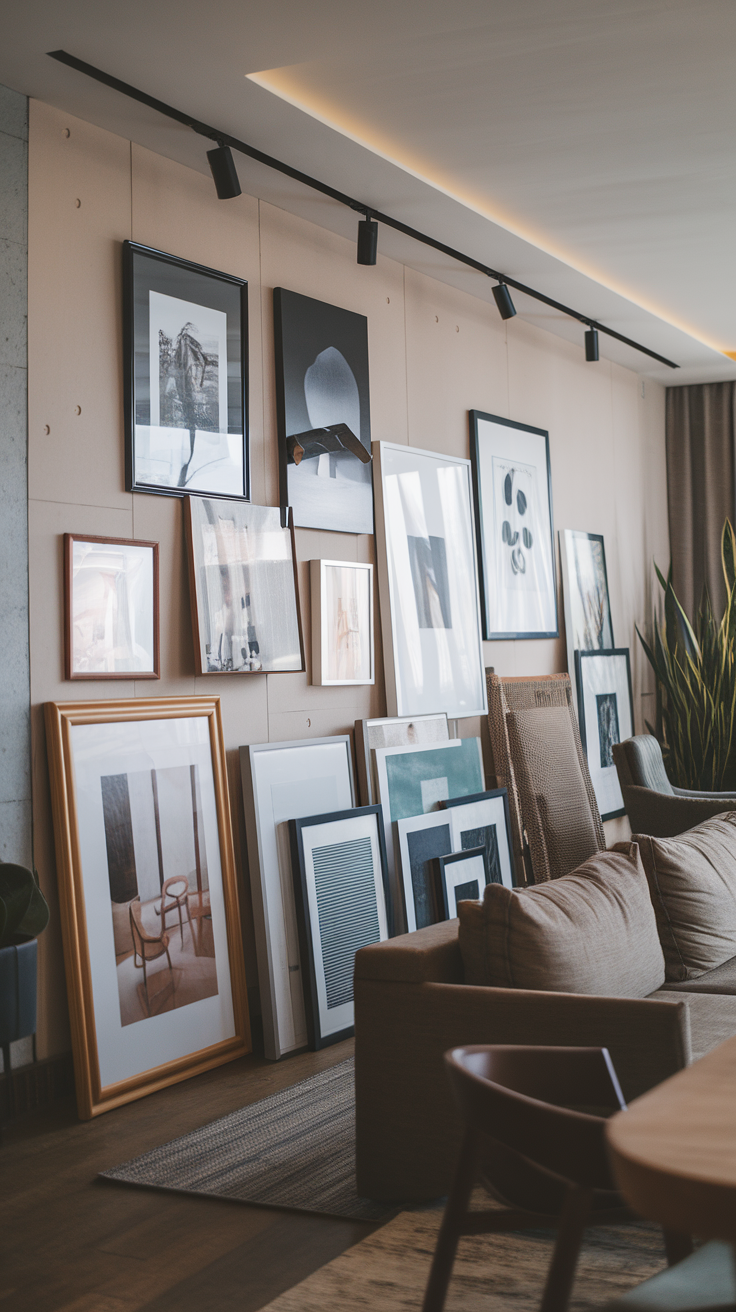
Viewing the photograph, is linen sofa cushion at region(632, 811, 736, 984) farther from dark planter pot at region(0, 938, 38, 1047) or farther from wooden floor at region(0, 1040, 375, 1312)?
dark planter pot at region(0, 938, 38, 1047)

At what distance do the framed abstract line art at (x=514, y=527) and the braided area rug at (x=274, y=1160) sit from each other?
2648 mm

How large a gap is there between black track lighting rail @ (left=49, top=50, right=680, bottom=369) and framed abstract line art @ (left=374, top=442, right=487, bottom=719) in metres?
0.83

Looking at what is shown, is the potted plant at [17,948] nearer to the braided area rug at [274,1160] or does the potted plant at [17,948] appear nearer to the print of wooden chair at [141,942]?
the braided area rug at [274,1160]

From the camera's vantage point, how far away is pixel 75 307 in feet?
10.9

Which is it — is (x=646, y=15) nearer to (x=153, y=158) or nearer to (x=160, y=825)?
(x=153, y=158)

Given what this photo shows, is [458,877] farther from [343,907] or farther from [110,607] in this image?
[110,607]

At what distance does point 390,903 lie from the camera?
4168 mm

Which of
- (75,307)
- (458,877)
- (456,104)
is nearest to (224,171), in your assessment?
(75,307)

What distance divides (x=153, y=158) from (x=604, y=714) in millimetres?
3878

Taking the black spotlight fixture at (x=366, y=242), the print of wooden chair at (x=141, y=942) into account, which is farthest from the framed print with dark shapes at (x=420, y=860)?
the black spotlight fixture at (x=366, y=242)

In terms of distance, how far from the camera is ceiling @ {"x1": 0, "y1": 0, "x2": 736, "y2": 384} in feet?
9.70

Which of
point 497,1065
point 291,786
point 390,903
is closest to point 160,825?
point 291,786

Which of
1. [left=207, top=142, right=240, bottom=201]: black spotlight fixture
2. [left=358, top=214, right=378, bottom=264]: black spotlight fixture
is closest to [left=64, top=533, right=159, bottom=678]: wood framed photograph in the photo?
[left=207, top=142, right=240, bottom=201]: black spotlight fixture

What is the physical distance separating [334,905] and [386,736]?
2.53ft
